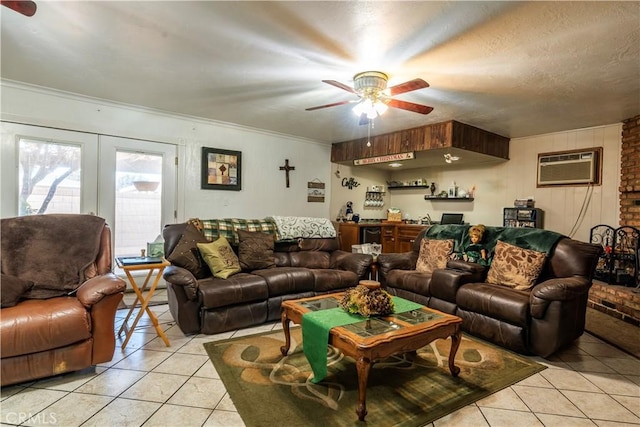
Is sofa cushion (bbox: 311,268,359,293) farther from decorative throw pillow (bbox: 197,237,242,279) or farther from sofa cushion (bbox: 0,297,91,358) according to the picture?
sofa cushion (bbox: 0,297,91,358)

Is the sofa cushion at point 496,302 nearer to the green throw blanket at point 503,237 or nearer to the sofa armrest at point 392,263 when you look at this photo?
the green throw blanket at point 503,237

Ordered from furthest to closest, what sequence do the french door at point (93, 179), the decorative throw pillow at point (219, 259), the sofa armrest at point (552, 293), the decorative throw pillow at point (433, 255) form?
the decorative throw pillow at point (433, 255)
the french door at point (93, 179)
the decorative throw pillow at point (219, 259)
the sofa armrest at point (552, 293)

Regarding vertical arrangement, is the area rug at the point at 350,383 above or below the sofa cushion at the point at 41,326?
below

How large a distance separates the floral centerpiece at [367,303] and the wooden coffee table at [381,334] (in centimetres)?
5

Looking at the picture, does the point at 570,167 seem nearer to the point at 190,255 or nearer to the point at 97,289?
the point at 190,255

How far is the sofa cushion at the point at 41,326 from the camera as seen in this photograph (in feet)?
6.24

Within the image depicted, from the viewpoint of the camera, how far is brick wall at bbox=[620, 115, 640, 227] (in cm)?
401

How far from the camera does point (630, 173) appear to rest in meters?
4.11

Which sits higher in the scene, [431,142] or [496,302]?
[431,142]

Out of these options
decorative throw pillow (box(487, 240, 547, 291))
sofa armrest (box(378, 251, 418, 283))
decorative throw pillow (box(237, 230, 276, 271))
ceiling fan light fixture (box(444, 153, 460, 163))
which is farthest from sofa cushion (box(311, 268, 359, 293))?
ceiling fan light fixture (box(444, 153, 460, 163))

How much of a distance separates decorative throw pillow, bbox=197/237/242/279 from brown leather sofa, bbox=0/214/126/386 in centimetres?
86

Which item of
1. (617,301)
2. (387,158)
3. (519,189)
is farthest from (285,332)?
(519,189)

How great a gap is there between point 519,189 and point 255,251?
4.29 m

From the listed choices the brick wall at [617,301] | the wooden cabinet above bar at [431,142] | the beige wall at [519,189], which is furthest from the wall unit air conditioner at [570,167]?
the brick wall at [617,301]
